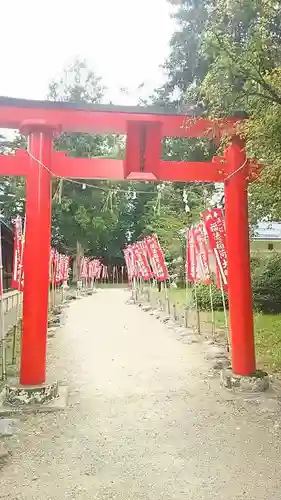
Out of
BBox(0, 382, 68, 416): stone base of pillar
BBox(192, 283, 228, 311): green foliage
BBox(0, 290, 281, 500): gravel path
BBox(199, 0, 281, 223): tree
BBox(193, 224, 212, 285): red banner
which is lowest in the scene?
BBox(0, 290, 281, 500): gravel path

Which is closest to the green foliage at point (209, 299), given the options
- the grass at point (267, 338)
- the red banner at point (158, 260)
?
the grass at point (267, 338)

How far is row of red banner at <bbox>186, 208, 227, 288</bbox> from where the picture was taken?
8945 mm

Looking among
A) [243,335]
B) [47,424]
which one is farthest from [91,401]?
[243,335]

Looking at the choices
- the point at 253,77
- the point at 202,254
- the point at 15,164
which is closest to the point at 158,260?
the point at 202,254

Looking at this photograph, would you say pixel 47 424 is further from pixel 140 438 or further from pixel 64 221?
pixel 64 221

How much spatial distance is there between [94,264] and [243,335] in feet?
126

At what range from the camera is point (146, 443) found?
A: 17.0 feet

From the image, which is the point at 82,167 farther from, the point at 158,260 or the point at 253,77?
the point at 158,260

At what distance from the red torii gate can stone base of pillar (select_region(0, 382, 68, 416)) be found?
0.48 feet

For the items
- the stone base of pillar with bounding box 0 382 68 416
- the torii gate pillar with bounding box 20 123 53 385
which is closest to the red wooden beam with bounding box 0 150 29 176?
the torii gate pillar with bounding box 20 123 53 385

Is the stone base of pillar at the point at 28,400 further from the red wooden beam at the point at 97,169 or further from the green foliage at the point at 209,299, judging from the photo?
the green foliage at the point at 209,299

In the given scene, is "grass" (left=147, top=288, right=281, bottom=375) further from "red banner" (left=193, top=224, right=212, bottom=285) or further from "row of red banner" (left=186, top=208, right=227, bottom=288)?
"red banner" (left=193, top=224, right=212, bottom=285)

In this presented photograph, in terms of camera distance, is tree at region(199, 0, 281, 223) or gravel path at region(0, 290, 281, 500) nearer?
gravel path at region(0, 290, 281, 500)

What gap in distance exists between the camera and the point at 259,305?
1692cm
